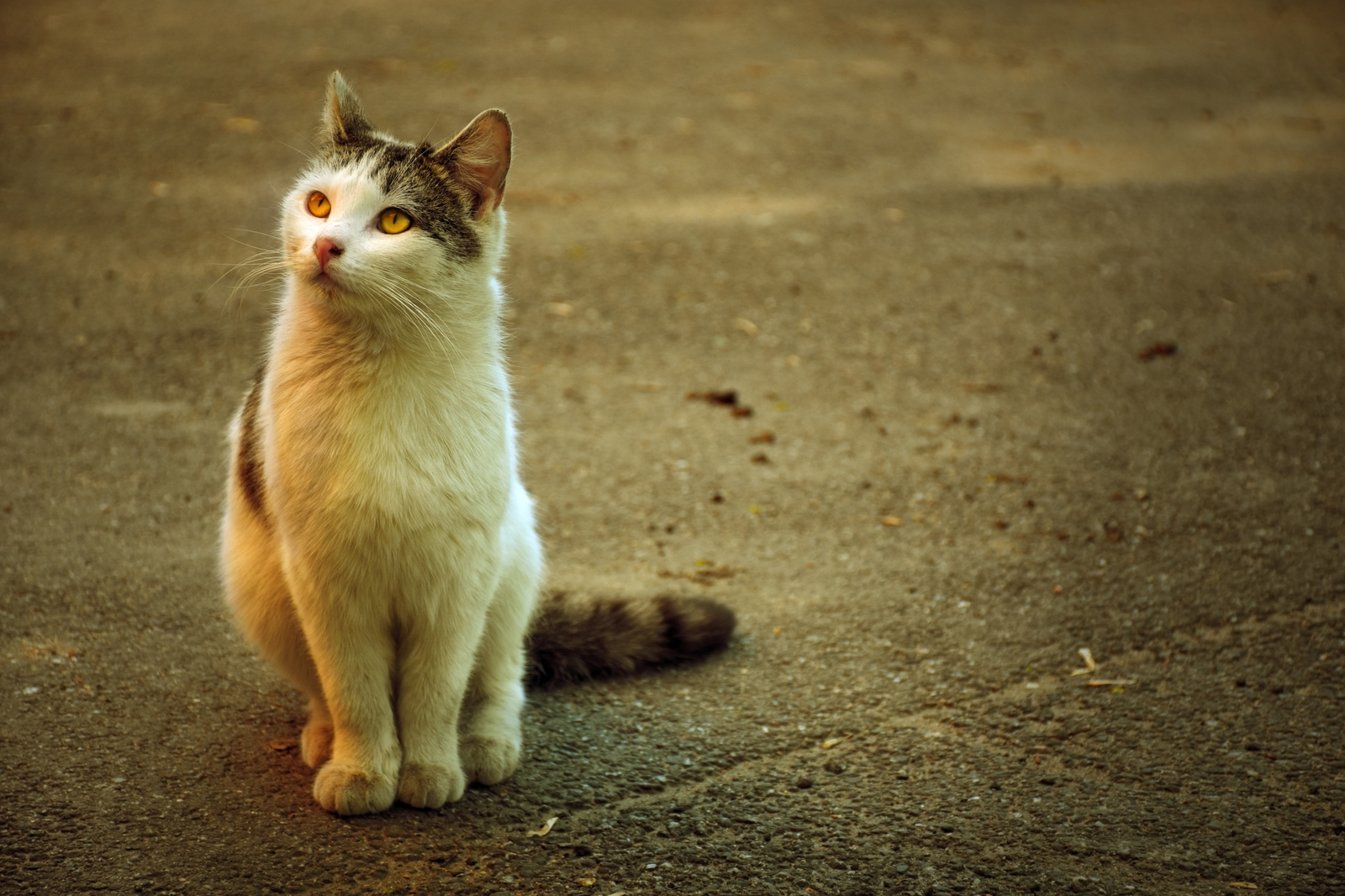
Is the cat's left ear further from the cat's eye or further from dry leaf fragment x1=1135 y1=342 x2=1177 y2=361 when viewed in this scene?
dry leaf fragment x1=1135 y1=342 x2=1177 y2=361

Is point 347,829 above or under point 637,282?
under

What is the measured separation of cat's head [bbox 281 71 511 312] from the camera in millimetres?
2770

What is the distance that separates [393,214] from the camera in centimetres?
286

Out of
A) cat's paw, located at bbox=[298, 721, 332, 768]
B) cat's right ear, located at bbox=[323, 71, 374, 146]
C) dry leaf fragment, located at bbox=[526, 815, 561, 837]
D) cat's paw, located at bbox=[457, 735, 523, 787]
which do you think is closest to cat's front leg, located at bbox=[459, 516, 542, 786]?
cat's paw, located at bbox=[457, 735, 523, 787]

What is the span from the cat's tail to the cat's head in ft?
3.82

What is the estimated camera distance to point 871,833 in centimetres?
305

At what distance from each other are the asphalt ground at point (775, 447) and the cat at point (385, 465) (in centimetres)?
25

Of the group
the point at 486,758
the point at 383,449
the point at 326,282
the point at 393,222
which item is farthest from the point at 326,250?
the point at 486,758

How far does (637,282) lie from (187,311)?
2.37 metres

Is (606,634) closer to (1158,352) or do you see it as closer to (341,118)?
(341,118)

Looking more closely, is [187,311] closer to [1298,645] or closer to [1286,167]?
[1298,645]

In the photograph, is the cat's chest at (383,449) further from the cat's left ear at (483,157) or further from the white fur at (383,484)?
the cat's left ear at (483,157)

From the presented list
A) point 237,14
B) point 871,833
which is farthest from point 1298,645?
point 237,14

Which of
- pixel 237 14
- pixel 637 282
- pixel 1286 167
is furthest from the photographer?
pixel 237 14
